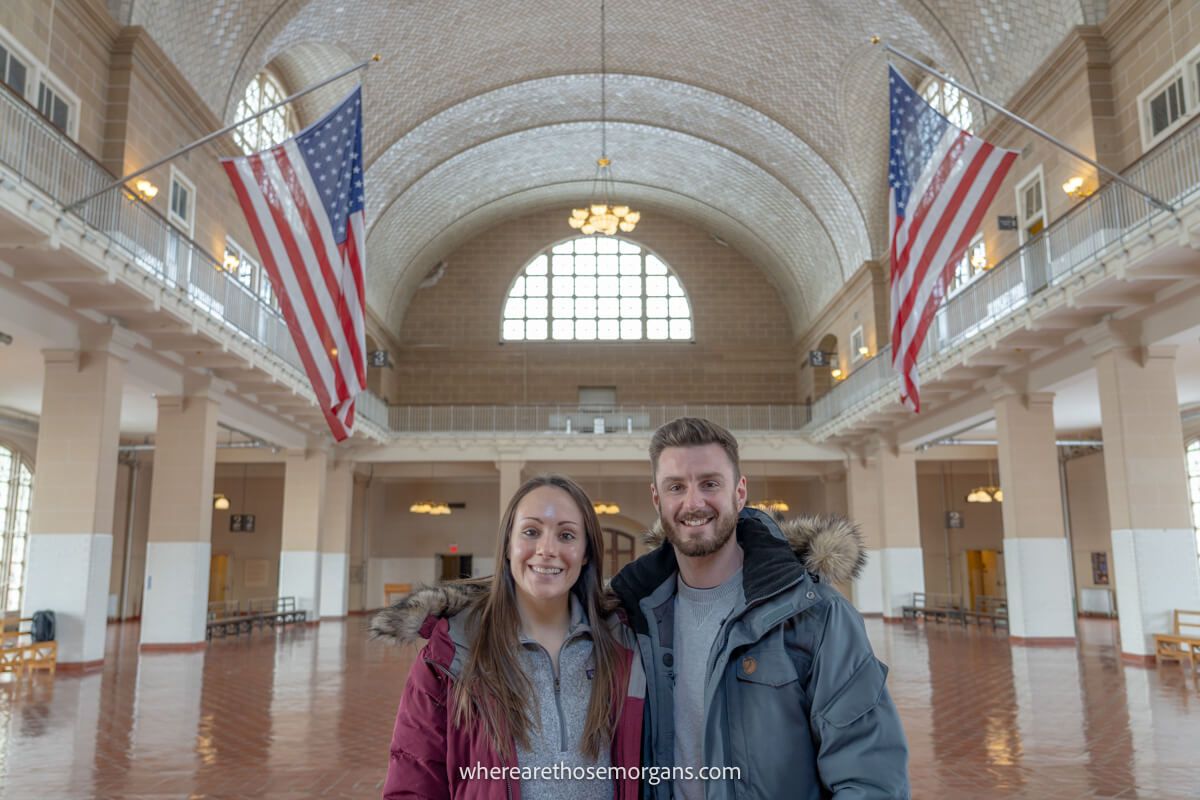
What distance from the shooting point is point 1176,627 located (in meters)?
12.9

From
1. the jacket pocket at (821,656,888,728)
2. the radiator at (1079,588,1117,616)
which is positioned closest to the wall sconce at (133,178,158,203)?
the jacket pocket at (821,656,888,728)

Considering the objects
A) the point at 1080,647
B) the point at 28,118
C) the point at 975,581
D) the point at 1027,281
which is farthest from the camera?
the point at 975,581

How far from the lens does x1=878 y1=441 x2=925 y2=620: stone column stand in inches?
928

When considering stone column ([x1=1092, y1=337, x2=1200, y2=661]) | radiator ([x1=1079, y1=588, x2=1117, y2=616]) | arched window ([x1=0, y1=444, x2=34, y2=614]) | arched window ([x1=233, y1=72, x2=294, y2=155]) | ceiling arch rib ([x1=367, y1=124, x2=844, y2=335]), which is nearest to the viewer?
stone column ([x1=1092, y1=337, x2=1200, y2=661])

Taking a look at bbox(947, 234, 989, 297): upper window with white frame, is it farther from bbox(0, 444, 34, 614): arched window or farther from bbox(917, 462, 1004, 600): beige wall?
bbox(0, 444, 34, 614): arched window

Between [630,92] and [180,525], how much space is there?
16.3 metres

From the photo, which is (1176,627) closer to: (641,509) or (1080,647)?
(1080,647)

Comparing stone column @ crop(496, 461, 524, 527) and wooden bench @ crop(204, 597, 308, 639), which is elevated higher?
stone column @ crop(496, 461, 524, 527)

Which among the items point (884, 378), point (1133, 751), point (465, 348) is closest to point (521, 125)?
point (465, 348)

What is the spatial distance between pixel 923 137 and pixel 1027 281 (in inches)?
184

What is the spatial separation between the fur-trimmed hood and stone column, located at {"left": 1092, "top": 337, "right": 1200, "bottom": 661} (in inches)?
505

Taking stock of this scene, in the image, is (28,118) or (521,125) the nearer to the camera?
(28,118)

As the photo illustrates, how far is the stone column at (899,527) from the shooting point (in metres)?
23.6

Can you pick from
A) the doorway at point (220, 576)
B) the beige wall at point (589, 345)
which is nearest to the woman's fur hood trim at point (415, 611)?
the beige wall at point (589, 345)
